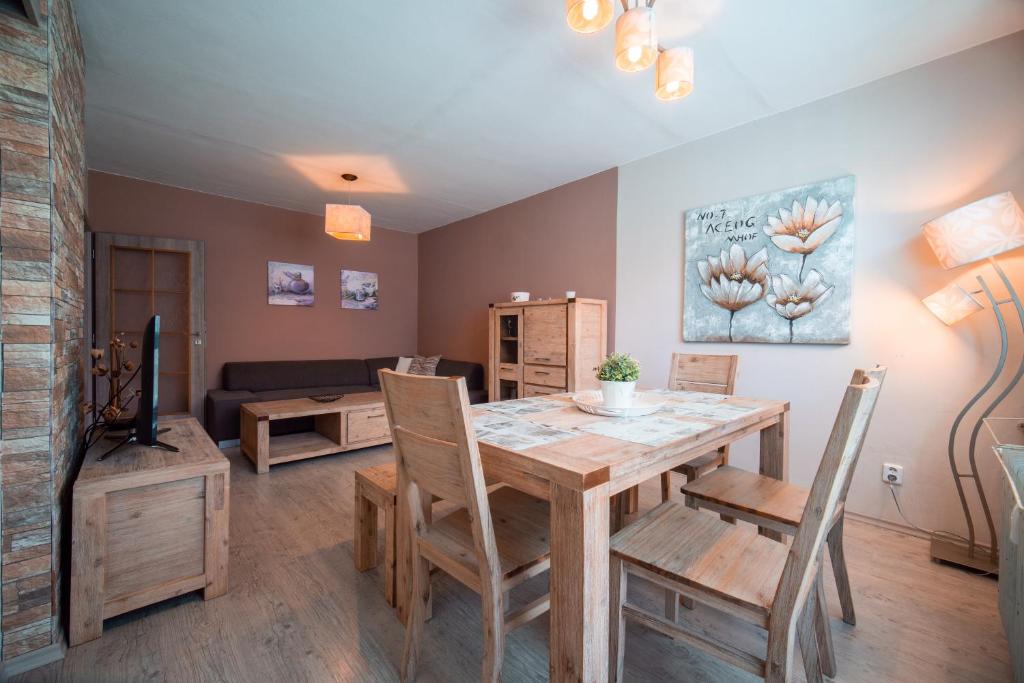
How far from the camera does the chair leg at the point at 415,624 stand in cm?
123

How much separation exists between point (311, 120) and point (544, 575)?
2956 mm

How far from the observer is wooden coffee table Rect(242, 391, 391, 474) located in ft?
10.2

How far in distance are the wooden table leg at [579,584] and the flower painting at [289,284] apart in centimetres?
460

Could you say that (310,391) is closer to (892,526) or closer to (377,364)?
(377,364)

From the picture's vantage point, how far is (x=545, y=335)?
3.46 meters

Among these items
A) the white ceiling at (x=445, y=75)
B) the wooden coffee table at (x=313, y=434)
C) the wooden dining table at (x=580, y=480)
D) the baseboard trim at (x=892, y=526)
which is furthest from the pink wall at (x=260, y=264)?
the baseboard trim at (x=892, y=526)

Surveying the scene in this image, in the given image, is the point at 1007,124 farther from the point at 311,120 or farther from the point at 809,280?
the point at 311,120

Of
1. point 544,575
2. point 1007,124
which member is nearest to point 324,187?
point 544,575

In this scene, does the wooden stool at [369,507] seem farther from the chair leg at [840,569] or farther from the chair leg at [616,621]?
the chair leg at [840,569]

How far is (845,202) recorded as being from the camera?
7.66 ft

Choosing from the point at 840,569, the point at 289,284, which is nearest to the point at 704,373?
the point at 840,569

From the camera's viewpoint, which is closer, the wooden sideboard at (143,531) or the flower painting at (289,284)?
the wooden sideboard at (143,531)

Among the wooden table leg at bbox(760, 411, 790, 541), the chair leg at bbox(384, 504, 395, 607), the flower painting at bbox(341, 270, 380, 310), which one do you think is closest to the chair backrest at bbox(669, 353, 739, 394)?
the wooden table leg at bbox(760, 411, 790, 541)

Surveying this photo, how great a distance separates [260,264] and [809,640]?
509cm
